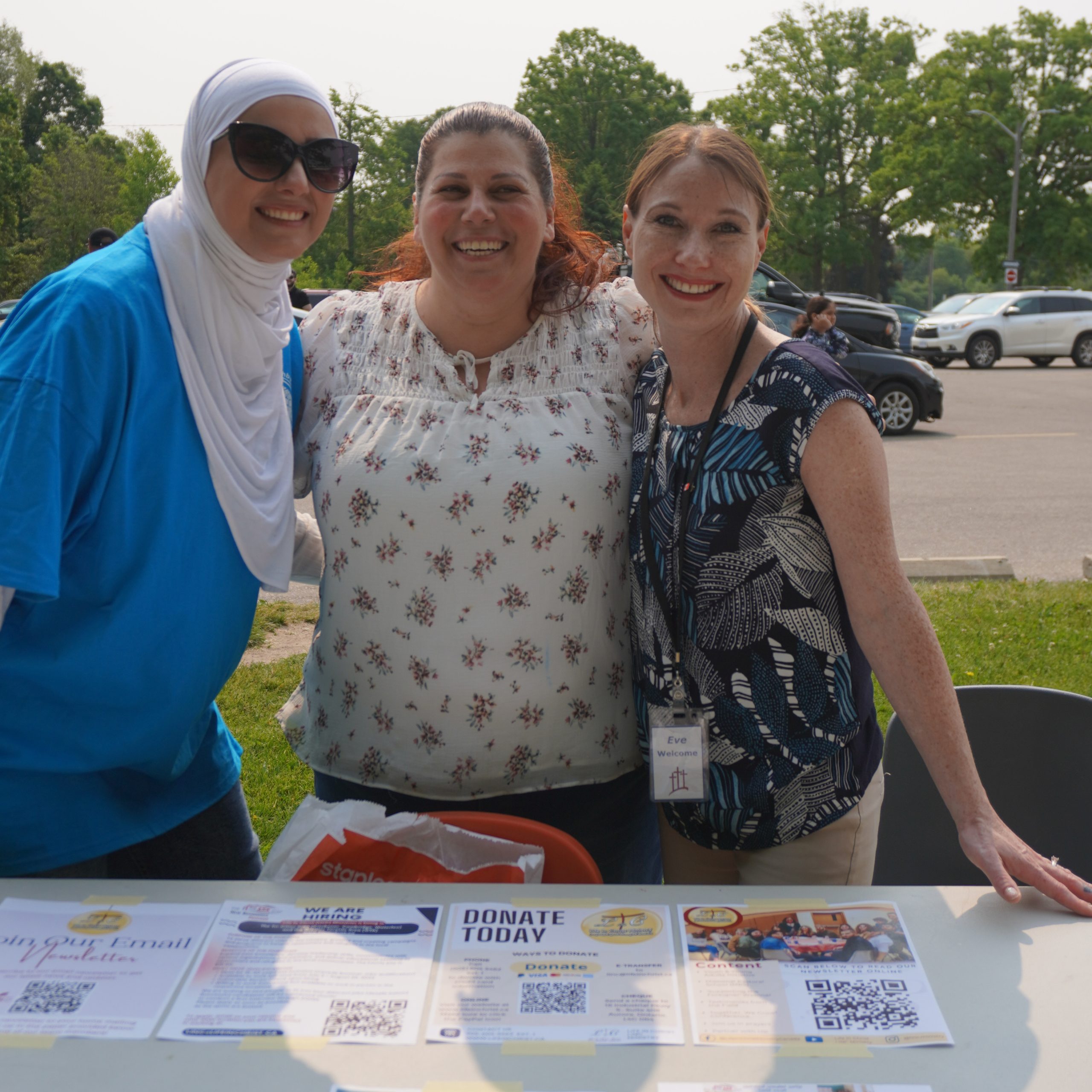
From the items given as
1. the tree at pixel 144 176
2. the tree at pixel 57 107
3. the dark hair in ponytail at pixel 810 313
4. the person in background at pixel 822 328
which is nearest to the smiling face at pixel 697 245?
the person in background at pixel 822 328

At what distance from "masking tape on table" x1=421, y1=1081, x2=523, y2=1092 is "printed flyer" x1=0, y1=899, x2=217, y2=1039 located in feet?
1.38

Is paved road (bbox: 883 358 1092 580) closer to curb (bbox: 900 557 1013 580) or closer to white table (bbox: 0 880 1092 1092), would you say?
curb (bbox: 900 557 1013 580)

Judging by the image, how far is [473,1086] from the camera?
4.38ft

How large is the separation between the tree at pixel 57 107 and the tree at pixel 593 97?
75.2 ft

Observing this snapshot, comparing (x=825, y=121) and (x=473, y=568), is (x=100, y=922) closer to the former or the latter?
(x=473, y=568)

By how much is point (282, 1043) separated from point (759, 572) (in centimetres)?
110

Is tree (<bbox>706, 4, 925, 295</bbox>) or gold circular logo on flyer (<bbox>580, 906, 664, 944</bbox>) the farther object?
tree (<bbox>706, 4, 925, 295</bbox>)

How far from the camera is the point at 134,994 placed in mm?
1508

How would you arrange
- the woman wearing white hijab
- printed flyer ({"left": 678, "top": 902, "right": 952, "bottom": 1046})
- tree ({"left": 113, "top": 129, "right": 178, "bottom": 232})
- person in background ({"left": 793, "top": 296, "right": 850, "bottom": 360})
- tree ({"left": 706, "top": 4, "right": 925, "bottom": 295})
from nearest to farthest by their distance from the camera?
→ printed flyer ({"left": 678, "top": 902, "right": 952, "bottom": 1046})
the woman wearing white hijab
person in background ({"left": 793, "top": 296, "right": 850, "bottom": 360})
tree ({"left": 113, "top": 129, "right": 178, "bottom": 232})
tree ({"left": 706, "top": 4, "right": 925, "bottom": 295})

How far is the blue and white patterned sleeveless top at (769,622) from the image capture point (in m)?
1.87

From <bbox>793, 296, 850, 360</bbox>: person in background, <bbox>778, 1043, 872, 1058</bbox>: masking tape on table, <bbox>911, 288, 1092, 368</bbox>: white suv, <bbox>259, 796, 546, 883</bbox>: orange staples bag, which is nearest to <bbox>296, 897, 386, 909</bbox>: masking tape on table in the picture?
<bbox>259, 796, 546, 883</bbox>: orange staples bag

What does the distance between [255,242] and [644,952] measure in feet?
4.98

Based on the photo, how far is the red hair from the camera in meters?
2.25

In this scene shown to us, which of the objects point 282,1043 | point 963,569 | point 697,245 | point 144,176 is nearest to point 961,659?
point 963,569
